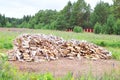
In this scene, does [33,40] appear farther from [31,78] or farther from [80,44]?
[31,78]

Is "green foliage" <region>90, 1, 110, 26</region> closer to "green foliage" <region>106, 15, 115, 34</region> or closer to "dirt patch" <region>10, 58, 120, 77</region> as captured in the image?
"green foliage" <region>106, 15, 115, 34</region>

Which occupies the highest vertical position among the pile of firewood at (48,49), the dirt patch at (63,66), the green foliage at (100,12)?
the green foliage at (100,12)

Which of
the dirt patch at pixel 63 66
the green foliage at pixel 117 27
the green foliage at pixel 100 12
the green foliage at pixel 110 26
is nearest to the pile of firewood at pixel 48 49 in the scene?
the dirt patch at pixel 63 66

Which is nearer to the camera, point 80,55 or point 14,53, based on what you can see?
point 14,53

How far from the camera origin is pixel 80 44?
14344mm

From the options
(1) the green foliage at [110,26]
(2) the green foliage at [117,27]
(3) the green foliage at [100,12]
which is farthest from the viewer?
(3) the green foliage at [100,12]

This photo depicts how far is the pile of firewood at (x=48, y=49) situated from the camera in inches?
471

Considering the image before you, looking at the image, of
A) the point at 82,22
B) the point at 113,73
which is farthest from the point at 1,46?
the point at 82,22

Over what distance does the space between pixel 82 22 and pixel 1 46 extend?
52043 millimetres

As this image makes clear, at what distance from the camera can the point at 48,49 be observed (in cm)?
1273

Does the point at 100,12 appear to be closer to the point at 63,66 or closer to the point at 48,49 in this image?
the point at 48,49

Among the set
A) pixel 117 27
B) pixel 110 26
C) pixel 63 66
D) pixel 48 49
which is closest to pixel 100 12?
pixel 110 26

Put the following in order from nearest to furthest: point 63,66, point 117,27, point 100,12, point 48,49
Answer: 1. point 63,66
2. point 48,49
3. point 117,27
4. point 100,12

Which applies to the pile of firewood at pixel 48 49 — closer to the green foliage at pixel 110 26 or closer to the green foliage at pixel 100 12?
the green foliage at pixel 110 26
